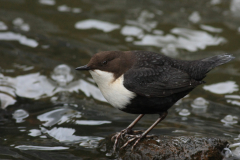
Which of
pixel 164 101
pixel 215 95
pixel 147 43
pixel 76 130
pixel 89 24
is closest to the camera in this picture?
pixel 164 101

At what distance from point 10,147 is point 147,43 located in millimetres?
3844

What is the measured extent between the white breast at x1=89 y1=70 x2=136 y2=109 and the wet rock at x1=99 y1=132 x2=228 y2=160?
0.53 m

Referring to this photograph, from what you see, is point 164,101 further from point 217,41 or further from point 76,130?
point 217,41

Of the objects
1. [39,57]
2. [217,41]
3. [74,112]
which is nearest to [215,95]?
[217,41]

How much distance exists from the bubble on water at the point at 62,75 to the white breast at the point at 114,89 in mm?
2268

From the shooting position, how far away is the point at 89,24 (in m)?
7.79

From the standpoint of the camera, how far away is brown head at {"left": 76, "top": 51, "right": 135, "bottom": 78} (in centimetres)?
382

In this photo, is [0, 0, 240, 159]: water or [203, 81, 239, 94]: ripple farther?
[203, 81, 239, 94]: ripple

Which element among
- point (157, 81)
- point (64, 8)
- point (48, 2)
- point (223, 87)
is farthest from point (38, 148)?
point (48, 2)

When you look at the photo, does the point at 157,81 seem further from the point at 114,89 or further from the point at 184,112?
the point at 184,112

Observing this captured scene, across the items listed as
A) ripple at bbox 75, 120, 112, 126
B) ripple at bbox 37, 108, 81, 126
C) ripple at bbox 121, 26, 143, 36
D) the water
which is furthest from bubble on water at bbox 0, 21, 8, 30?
ripple at bbox 75, 120, 112, 126

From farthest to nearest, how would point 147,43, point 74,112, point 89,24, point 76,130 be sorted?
point 89,24
point 147,43
point 74,112
point 76,130

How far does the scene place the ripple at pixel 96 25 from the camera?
7.69 meters

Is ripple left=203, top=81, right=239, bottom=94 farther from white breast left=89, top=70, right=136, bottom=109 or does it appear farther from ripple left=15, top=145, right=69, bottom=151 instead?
ripple left=15, top=145, right=69, bottom=151
